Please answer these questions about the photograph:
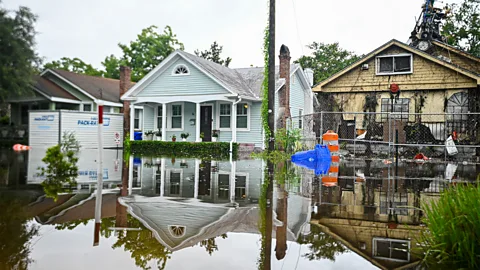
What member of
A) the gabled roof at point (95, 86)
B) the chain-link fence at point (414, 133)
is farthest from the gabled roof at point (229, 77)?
the gabled roof at point (95, 86)

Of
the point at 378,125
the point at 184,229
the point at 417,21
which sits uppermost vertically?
the point at 417,21

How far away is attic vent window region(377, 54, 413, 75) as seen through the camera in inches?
922

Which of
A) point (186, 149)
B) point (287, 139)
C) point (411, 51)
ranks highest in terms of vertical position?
point (411, 51)

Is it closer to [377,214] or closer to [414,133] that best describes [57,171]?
[377,214]

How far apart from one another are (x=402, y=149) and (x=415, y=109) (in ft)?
8.09

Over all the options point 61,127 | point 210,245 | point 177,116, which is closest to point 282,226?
point 210,245

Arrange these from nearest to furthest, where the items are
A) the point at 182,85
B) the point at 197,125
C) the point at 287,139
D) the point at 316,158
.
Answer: the point at 316,158
the point at 287,139
the point at 197,125
the point at 182,85

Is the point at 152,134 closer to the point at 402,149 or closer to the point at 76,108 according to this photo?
the point at 76,108

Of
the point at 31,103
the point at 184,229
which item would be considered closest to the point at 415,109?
the point at 184,229

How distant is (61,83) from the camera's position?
32438 millimetres

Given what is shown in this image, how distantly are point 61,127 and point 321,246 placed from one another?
23966 millimetres

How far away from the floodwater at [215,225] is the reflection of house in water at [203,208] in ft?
0.05

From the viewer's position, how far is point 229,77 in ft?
86.1

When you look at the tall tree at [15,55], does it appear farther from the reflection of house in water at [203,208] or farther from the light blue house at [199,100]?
the reflection of house in water at [203,208]
